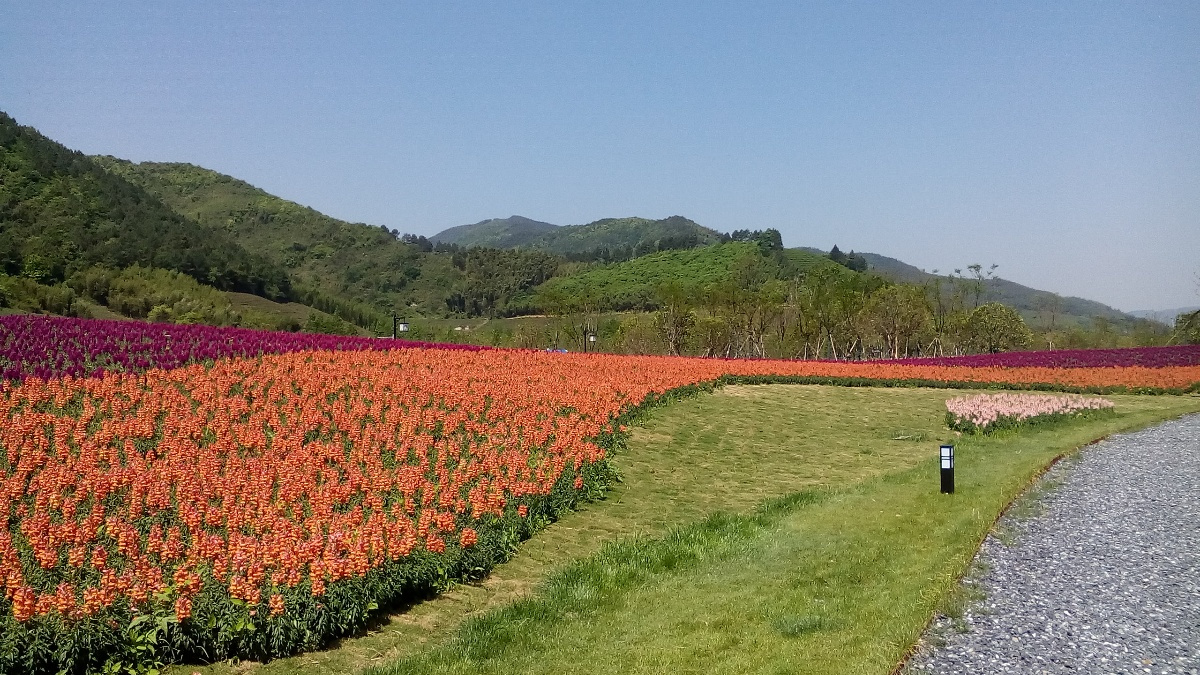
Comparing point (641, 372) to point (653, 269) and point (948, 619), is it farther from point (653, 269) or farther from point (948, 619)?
point (653, 269)

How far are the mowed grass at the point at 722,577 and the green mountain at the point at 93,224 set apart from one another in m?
59.8

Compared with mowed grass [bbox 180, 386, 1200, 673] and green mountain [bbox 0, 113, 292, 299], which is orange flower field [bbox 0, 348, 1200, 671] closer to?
mowed grass [bbox 180, 386, 1200, 673]

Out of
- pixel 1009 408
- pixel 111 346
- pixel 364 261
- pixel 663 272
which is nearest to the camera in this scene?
pixel 111 346

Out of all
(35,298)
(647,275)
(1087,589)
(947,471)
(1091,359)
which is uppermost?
(647,275)

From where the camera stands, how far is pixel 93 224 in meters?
80.4

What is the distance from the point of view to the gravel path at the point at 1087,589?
5.60 metres

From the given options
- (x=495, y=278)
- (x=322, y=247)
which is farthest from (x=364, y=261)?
(x=495, y=278)

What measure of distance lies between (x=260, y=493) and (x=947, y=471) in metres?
8.83

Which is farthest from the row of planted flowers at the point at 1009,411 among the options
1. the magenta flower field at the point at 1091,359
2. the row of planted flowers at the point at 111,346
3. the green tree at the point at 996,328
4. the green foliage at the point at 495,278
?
the green foliage at the point at 495,278

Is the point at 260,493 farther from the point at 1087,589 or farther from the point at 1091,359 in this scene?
the point at 1091,359

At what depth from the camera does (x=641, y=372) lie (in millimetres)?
25938

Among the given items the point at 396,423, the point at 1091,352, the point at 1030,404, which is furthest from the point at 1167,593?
the point at 1091,352

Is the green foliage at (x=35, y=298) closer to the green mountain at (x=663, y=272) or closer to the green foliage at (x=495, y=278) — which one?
the green mountain at (x=663, y=272)

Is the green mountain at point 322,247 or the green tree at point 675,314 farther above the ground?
the green mountain at point 322,247
